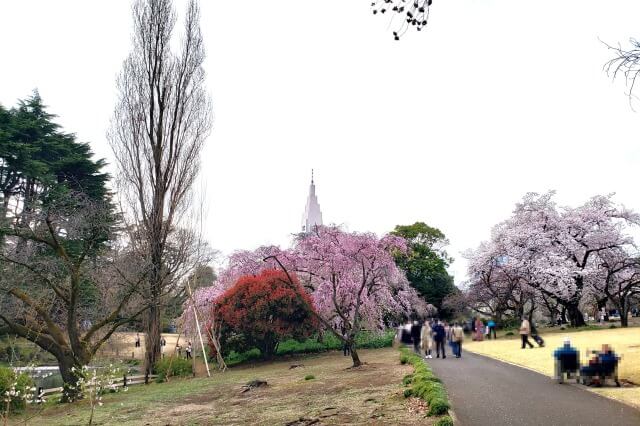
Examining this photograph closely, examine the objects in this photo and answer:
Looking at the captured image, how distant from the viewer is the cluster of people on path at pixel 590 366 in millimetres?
10555

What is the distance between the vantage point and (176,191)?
2253 centimetres

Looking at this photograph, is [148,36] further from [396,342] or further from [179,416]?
[396,342]

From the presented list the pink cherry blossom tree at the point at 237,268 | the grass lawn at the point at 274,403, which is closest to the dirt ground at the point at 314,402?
the grass lawn at the point at 274,403

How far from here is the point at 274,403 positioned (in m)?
11.8

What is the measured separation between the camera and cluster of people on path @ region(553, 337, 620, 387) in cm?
1055

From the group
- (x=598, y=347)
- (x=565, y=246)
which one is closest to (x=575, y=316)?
(x=565, y=246)

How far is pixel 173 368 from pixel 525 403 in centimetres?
1705

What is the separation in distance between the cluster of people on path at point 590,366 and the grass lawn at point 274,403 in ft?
11.7

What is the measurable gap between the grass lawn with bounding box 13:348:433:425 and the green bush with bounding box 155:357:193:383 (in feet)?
10.8

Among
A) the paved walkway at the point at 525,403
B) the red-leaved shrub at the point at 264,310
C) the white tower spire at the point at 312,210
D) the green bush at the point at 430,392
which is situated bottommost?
the paved walkway at the point at 525,403

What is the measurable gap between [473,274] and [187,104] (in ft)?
76.1

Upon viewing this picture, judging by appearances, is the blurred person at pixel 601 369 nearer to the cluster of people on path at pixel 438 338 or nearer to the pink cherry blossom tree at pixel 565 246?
the cluster of people on path at pixel 438 338

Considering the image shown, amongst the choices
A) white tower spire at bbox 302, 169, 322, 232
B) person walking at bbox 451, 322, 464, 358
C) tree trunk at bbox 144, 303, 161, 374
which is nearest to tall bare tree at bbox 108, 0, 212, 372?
tree trunk at bbox 144, 303, 161, 374

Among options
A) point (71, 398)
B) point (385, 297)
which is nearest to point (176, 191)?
point (71, 398)
